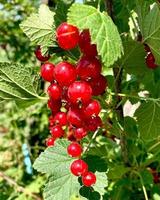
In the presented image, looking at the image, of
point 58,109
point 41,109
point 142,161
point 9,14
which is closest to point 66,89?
point 58,109

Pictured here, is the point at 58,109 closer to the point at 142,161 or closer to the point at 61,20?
the point at 61,20

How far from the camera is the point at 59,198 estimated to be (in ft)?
4.36

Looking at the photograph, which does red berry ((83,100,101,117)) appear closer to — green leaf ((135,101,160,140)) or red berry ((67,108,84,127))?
red berry ((67,108,84,127))

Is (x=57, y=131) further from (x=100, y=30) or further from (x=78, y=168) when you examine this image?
(x=100, y=30)

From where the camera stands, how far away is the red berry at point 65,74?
1.08 m

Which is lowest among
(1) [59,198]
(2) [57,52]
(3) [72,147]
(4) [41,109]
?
(4) [41,109]

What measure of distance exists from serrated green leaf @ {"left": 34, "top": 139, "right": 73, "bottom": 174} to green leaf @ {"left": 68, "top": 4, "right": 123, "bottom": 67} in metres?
0.40

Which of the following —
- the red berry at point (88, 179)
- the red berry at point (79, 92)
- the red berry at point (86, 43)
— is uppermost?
the red berry at point (86, 43)

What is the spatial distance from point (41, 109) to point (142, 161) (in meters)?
1.44

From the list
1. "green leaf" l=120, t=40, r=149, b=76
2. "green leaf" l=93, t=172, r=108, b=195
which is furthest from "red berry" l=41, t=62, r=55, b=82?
"green leaf" l=93, t=172, r=108, b=195

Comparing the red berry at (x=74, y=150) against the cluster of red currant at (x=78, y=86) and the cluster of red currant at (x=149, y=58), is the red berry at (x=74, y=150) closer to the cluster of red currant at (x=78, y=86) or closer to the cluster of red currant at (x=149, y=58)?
the cluster of red currant at (x=78, y=86)

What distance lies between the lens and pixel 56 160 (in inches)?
53.1

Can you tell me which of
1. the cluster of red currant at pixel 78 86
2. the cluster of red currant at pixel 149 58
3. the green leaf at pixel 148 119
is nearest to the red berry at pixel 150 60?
the cluster of red currant at pixel 149 58

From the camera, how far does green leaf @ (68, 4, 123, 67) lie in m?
1.00
